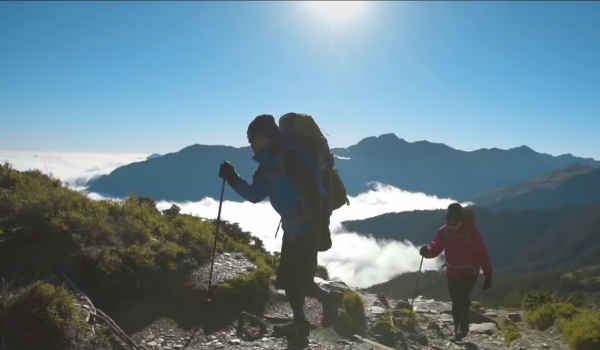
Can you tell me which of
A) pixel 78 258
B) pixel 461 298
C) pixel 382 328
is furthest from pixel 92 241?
pixel 461 298

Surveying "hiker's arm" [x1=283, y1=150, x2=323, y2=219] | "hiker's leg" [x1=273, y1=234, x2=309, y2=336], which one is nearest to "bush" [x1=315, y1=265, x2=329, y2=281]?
"hiker's leg" [x1=273, y1=234, x2=309, y2=336]

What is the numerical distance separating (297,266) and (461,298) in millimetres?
3981

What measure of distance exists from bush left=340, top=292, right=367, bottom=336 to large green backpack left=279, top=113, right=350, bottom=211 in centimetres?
284

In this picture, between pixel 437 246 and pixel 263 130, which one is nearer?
pixel 263 130

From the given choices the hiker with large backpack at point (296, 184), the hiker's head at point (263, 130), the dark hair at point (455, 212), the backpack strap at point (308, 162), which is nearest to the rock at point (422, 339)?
the dark hair at point (455, 212)

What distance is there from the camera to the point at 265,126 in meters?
5.18

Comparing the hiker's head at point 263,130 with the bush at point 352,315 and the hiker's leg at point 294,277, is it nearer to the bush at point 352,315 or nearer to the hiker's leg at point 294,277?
the hiker's leg at point 294,277

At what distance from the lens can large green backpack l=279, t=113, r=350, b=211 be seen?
512 cm

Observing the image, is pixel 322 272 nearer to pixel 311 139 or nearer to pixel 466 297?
pixel 466 297

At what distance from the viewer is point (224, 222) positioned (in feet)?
38.3

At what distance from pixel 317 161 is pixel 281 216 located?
77cm

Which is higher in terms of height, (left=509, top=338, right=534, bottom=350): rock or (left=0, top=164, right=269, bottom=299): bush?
(left=0, top=164, right=269, bottom=299): bush

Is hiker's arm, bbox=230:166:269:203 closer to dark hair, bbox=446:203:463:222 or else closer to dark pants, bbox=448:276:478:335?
dark hair, bbox=446:203:463:222

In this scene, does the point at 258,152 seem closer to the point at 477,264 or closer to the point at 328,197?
the point at 328,197
